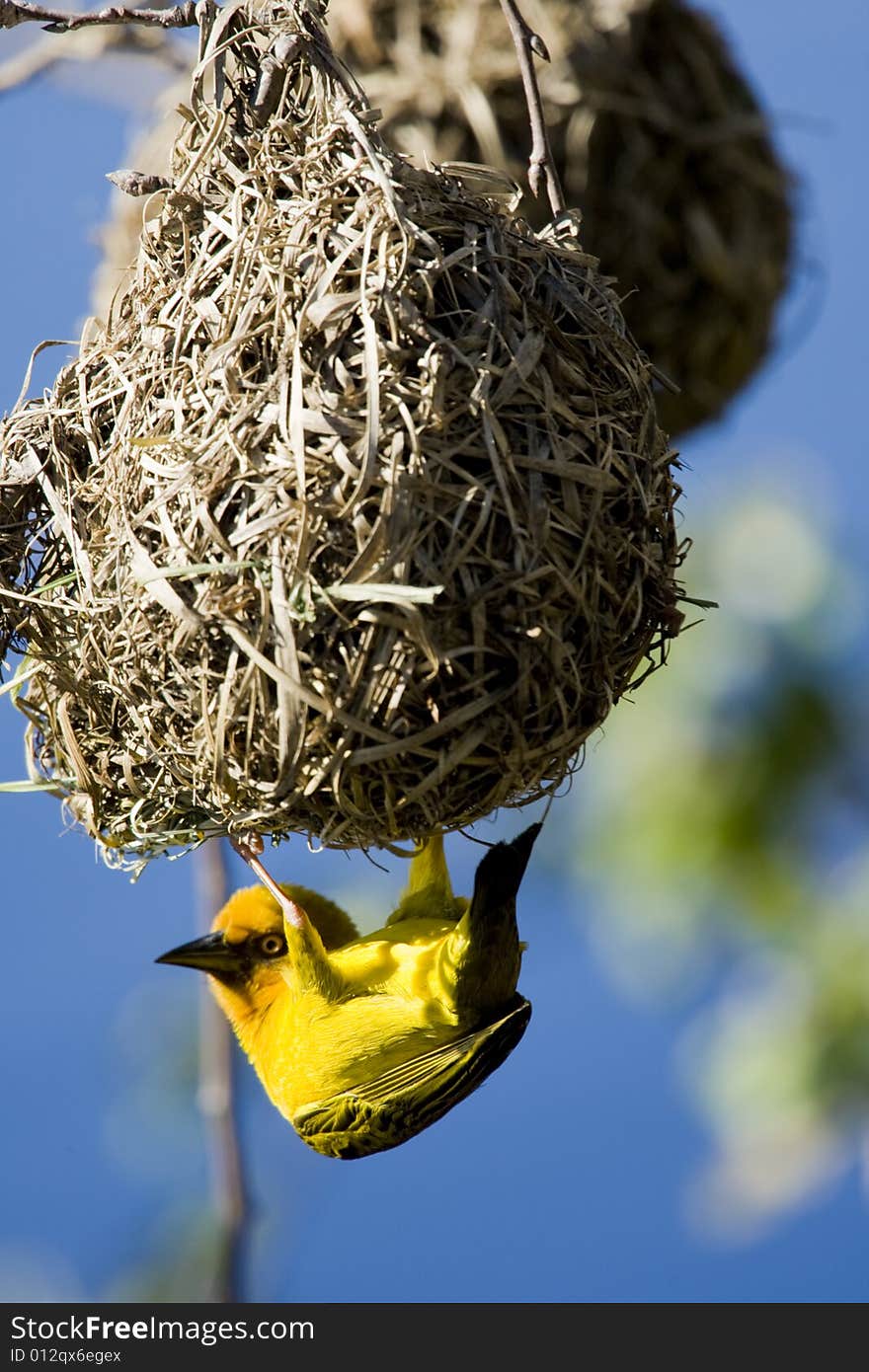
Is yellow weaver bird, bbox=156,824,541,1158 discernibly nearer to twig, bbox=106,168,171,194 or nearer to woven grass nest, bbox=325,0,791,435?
twig, bbox=106,168,171,194

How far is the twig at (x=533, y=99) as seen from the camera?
1.80 meters

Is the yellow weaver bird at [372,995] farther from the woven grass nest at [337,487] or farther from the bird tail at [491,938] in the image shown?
the woven grass nest at [337,487]

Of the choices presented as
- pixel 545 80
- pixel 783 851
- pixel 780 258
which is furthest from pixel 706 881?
pixel 545 80

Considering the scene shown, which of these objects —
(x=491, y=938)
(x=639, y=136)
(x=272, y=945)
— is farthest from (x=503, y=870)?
(x=639, y=136)

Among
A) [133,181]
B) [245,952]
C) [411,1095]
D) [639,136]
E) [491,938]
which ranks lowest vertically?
[411,1095]

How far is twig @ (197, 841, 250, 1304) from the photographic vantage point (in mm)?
2467

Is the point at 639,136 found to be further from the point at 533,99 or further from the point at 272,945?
the point at 272,945

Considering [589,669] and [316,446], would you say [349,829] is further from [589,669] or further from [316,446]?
[316,446]

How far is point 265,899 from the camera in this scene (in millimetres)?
2592

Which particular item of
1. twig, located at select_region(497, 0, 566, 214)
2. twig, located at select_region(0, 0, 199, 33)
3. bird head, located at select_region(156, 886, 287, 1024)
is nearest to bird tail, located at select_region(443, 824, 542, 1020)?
bird head, located at select_region(156, 886, 287, 1024)

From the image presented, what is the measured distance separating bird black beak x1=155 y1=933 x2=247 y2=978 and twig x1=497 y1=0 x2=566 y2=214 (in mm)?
1351

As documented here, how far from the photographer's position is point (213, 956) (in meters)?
2.60

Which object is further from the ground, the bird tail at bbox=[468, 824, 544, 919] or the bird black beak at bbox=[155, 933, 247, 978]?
the bird black beak at bbox=[155, 933, 247, 978]

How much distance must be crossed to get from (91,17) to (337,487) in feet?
1.95
